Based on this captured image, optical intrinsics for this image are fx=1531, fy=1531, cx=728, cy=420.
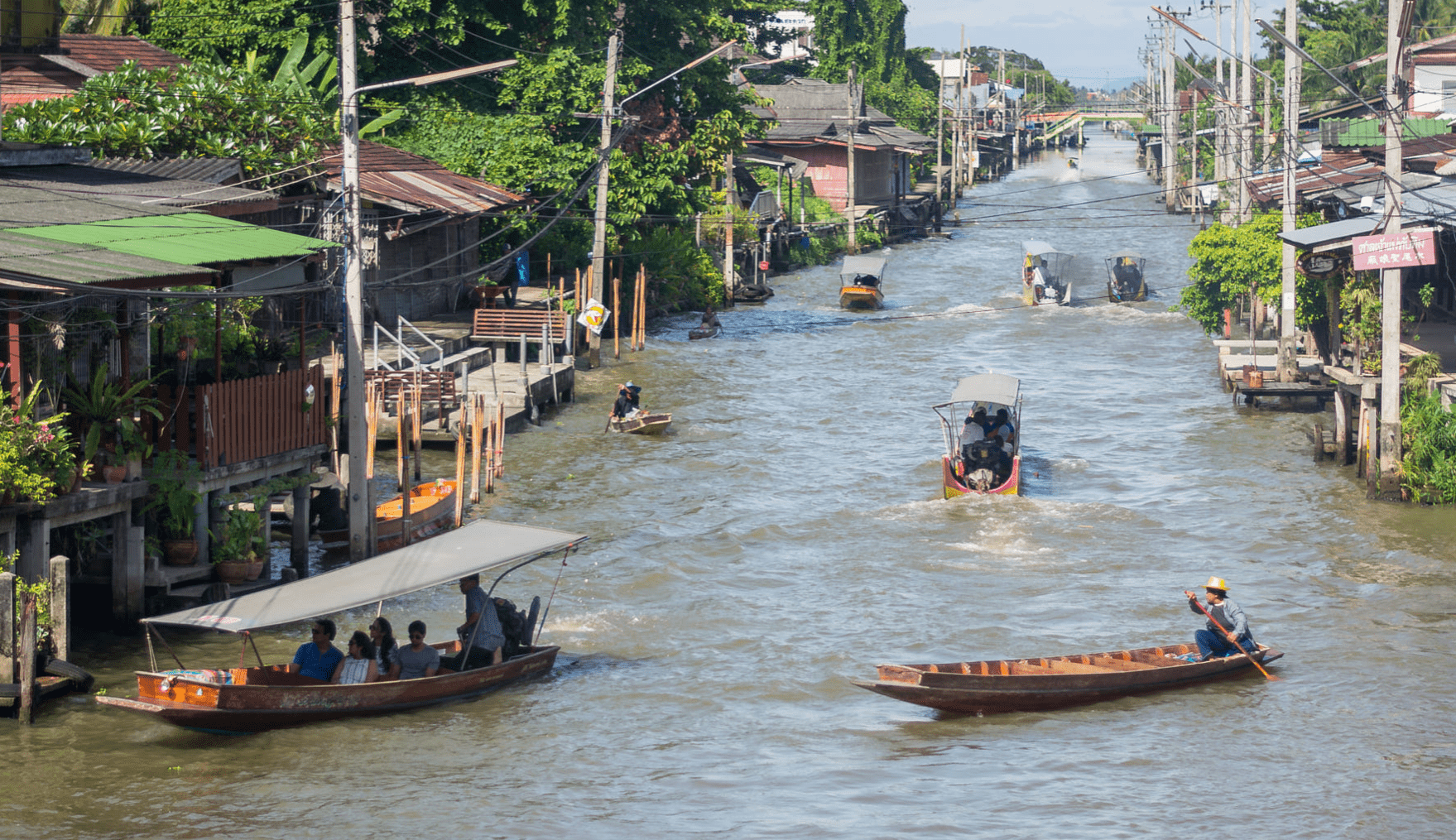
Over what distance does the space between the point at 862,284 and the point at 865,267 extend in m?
0.83

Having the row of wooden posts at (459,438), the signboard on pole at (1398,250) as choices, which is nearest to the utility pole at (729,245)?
the row of wooden posts at (459,438)

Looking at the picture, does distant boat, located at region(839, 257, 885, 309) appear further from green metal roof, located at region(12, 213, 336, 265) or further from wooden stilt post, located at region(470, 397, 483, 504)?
green metal roof, located at region(12, 213, 336, 265)

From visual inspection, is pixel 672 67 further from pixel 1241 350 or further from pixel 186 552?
pixel 186 552

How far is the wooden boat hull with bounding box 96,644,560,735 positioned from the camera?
1459 cm

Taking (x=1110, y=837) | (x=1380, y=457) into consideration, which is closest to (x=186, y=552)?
(x=1110, y=837)

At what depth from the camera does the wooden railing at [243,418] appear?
18188 mm

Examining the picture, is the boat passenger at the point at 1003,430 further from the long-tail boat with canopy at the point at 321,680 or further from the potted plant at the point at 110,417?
the potted plant at the point at 110,417

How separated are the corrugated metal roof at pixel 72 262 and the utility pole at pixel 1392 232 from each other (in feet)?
58.3

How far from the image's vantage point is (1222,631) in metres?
17.3

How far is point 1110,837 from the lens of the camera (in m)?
13.4

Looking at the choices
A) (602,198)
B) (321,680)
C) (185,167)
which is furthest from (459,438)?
(602,198)

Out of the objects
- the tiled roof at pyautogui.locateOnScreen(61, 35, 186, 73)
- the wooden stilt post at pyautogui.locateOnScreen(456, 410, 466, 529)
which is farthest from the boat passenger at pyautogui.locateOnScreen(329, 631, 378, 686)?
the tiled roof at pyautogui.locateOnScreen(61, 35, 186, 73)

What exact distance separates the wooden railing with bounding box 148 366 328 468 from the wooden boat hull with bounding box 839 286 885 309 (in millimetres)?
33570

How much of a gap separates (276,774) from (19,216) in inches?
304
